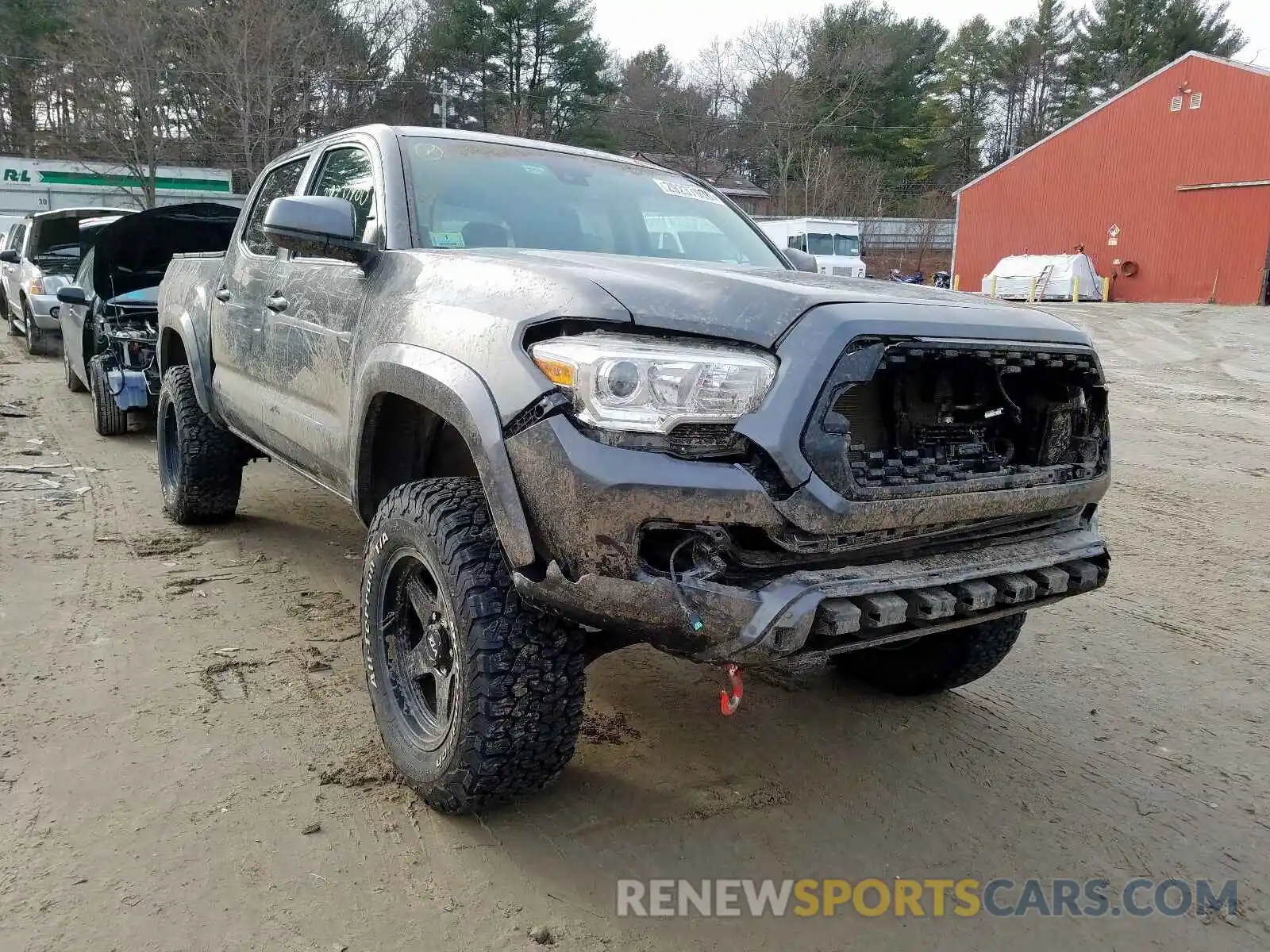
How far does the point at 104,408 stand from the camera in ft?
25.5

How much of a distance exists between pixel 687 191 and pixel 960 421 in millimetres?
1940

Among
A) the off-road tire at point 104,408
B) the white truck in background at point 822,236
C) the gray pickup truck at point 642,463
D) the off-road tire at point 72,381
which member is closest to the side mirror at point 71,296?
the off-road tire at point 104,408

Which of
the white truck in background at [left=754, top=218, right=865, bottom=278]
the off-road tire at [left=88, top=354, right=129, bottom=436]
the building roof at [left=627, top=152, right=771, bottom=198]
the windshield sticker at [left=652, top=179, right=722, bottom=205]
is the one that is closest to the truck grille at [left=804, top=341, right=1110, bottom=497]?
the windshield sticker at [left=652, top=179, right=722, bottom=205]

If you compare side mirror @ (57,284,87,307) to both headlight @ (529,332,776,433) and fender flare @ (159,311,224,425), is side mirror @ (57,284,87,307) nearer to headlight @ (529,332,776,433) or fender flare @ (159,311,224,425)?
fender flare @ (159,311,224,425)

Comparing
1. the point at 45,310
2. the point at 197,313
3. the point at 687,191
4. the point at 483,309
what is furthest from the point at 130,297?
the point at 483,309

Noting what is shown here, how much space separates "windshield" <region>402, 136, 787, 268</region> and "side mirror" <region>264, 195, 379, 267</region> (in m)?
0.21

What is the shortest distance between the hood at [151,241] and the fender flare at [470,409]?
210 inches

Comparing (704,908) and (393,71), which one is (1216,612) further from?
(393,71)

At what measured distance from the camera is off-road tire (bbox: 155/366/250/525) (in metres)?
5.00

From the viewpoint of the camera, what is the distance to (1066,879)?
2.46 metres

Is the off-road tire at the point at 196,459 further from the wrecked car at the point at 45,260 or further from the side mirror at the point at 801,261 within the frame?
the wrecked car at the point at 45,260

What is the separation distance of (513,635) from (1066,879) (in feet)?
5.08

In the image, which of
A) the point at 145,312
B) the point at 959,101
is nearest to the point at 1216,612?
the point at 145,312

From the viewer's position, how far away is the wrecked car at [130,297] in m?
7.48
